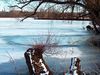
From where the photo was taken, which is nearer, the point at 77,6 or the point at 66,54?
the point at 66,54

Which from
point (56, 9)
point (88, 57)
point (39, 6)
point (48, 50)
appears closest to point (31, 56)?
point (48, 50)

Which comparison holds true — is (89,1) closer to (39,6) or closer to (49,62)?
(39,6)

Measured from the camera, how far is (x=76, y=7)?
11.3 metres

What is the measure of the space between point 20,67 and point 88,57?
8.65ft

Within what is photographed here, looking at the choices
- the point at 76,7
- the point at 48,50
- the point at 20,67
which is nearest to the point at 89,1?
the point at 76,7

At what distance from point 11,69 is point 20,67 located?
0.33 metres

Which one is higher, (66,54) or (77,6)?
(77,6)

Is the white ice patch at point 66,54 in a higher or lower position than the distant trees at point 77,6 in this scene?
lower

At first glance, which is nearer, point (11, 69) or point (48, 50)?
point (11, 69)

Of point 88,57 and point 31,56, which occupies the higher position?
point 31,56

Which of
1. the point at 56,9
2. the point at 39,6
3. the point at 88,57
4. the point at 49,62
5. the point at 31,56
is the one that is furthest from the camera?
the point at 56,9

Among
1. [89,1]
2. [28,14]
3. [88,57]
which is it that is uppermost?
[89,1]

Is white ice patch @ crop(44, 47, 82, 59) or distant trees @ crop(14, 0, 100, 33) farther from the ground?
distant trees @ crop(14, 0, 100, 33)

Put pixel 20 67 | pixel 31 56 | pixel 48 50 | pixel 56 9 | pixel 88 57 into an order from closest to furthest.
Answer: pixel 31 56
pixel 20 67
pixel 48 50
pixel 88 57
pixel 56 9
